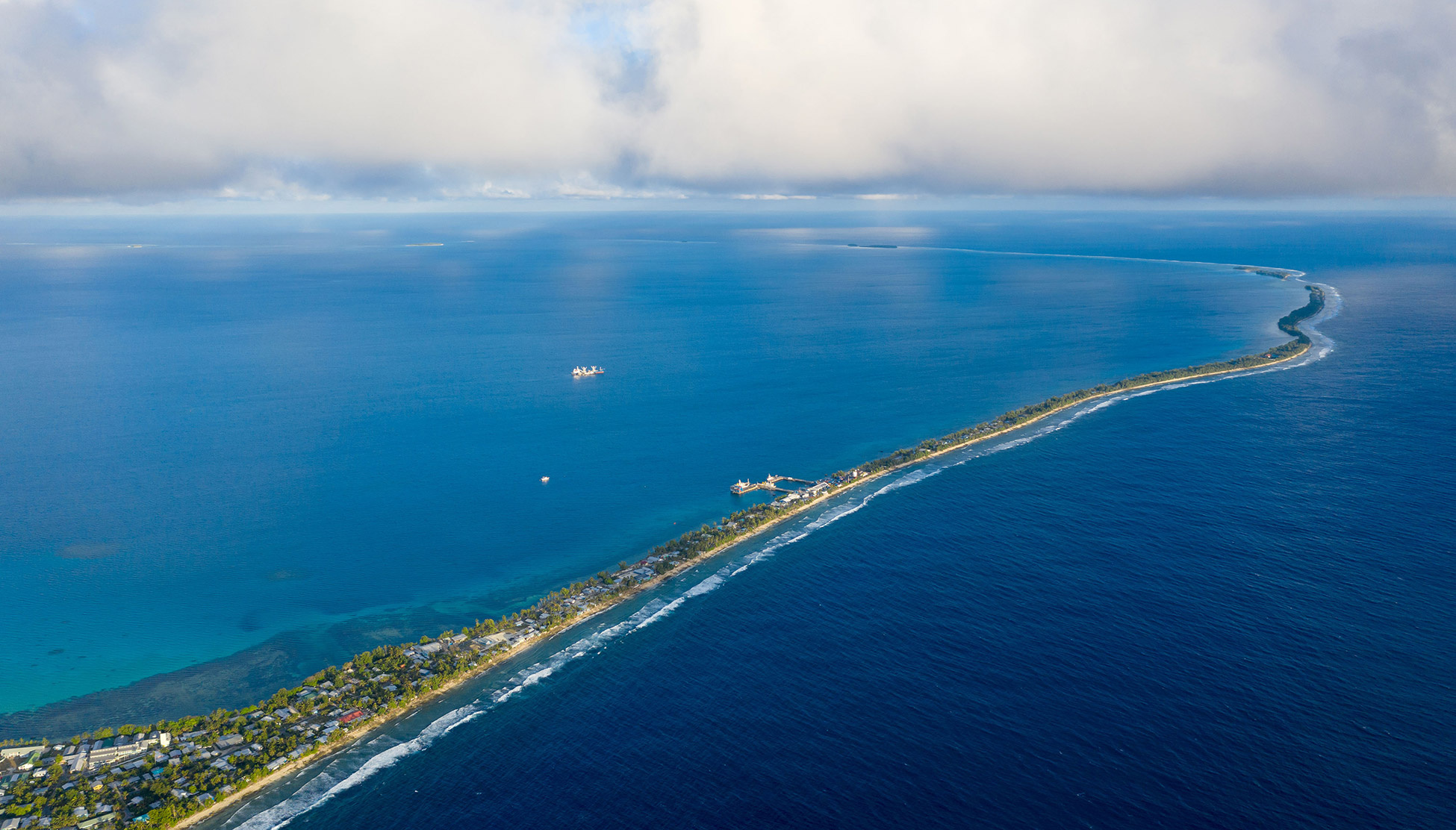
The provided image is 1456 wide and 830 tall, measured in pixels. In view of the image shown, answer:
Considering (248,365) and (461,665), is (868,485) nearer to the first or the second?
(461,665)

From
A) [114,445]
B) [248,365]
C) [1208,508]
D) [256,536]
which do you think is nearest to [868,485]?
[1208,508]

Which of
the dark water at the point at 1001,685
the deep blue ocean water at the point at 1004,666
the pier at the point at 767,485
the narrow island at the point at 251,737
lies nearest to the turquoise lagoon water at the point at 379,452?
the deep blue ocean water at the point at 1004,666

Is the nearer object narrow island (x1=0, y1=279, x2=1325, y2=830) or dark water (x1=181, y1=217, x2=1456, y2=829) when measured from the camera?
dark water (x1=181, y1=217, x2=1456, y2=829)

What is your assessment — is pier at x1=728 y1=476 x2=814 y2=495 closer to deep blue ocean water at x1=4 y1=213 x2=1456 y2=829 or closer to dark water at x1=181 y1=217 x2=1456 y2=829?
deep blue ocean water at x1=4 y1=213 x2=1456 y2=829

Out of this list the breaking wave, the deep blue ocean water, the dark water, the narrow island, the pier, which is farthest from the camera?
the pier

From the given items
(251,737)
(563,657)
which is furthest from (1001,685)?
(251,737)

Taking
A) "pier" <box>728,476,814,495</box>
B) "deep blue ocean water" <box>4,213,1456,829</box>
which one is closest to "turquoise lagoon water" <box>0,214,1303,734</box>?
"deep blue ocean water" <box>4,213,1456,829</box>

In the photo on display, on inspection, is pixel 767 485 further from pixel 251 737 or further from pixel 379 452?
pixel 251 737
